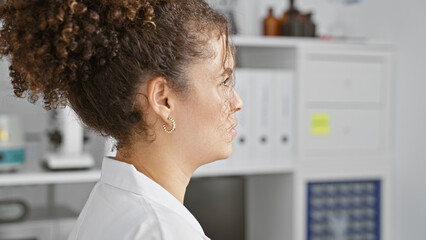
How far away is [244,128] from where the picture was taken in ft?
7.04

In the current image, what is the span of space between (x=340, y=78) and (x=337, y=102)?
0.10 meters

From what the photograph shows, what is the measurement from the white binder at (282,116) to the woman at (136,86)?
4.40 feet

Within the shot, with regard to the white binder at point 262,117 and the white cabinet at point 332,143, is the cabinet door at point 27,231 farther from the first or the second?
the white binder at point 262,117

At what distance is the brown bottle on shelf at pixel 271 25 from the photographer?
2285 millimetres

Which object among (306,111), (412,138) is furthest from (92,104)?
(412,138)

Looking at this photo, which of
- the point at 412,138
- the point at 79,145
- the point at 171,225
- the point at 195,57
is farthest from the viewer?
the point at 412,138

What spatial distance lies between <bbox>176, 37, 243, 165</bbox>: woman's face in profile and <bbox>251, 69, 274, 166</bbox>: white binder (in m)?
1.30

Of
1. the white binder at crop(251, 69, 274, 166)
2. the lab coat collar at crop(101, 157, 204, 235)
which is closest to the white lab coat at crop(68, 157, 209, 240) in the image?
the lab coat collar at crop(101, 157, 204, 235)

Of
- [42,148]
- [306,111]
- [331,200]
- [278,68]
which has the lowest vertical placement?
[331,200]

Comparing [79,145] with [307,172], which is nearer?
[79,145]

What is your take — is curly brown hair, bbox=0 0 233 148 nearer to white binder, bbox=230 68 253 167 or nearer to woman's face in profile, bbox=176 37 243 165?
woman's face in profile, bbox=176 37 243 165

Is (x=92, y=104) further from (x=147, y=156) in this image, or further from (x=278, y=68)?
(x=278, y=68)

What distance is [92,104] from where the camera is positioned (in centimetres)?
80

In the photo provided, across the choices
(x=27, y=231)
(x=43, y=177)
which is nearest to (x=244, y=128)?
(x=43, y=177)
